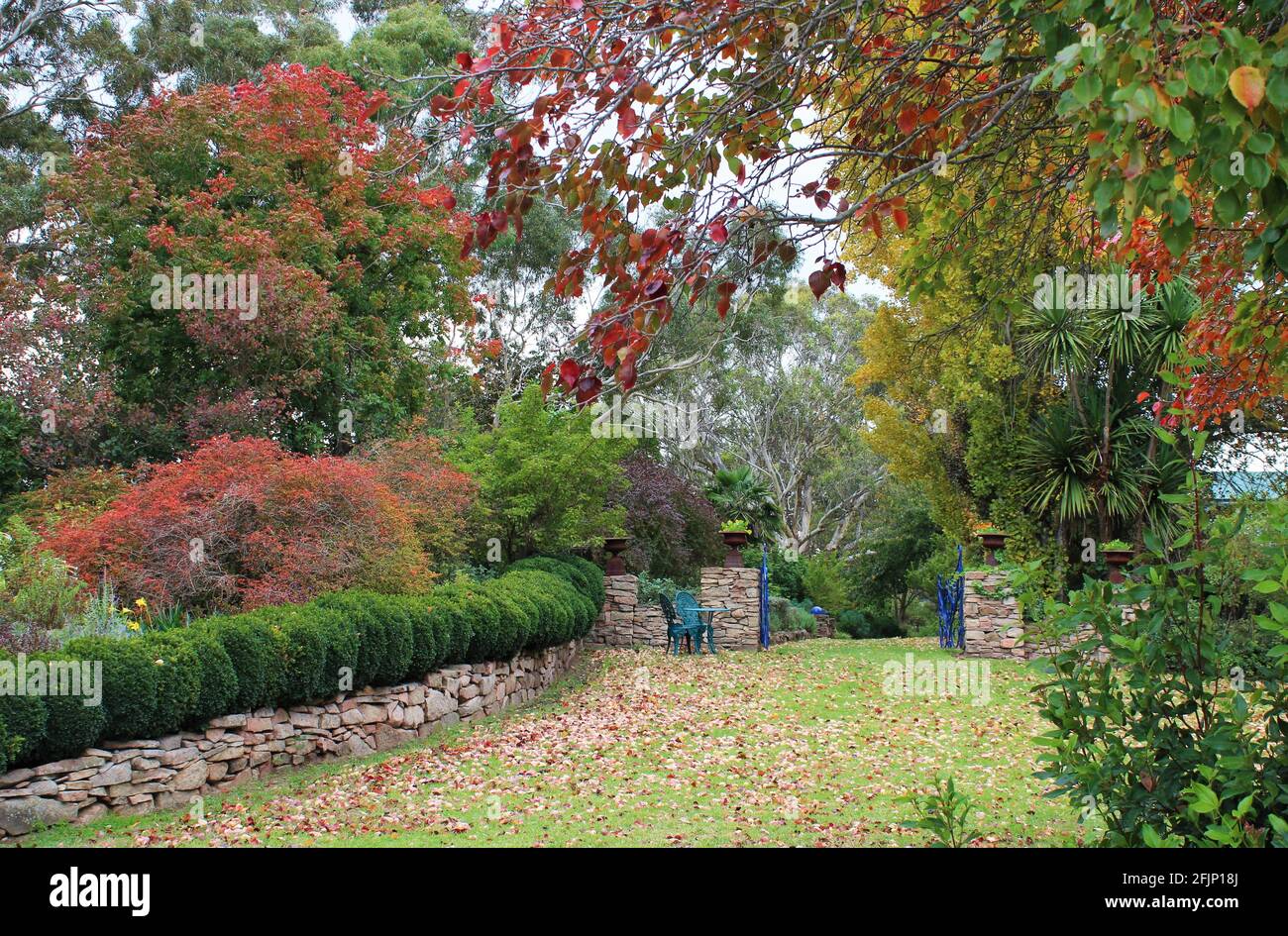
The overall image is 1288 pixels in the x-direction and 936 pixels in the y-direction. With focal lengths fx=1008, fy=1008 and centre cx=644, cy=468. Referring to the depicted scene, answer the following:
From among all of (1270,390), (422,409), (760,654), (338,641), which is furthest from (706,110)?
(422,409)

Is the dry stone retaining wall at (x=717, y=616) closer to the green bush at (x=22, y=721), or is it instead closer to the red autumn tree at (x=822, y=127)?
the green bush at (x=22, y=721)

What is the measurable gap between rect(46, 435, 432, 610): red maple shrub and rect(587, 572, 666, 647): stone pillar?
5717 millimetres

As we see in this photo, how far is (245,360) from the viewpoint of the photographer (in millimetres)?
12148

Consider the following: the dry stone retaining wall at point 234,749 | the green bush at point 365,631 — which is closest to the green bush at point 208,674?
the dry stone retaining wall at point 234,749

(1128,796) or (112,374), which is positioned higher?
(112,374)

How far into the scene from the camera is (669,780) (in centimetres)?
680

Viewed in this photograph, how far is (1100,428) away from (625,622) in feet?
23.7

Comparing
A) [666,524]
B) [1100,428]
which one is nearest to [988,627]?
[1100,428]

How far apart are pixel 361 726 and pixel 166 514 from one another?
2.32 m

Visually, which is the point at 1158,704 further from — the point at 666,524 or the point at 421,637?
the point at 666,524

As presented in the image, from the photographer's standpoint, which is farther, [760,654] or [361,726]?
[760,654]
